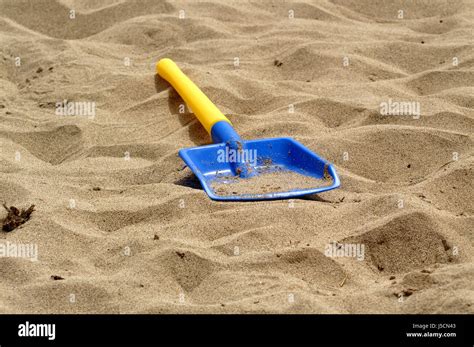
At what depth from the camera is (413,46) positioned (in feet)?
12.9

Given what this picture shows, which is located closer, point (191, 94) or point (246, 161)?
point (246, 161)

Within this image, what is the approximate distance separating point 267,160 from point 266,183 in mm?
193

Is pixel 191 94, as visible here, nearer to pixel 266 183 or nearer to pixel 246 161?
pixel 246 161

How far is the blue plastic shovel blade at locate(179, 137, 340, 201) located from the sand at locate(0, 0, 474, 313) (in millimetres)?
71

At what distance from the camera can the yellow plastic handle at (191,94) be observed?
3.22 meters

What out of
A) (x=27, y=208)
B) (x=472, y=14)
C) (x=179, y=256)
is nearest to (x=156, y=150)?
(x=27, y=208)

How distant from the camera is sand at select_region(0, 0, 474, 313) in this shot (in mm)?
2254

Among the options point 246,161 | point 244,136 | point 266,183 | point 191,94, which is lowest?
point 266,183

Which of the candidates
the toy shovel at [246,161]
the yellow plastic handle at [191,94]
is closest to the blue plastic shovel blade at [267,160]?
the toy shovel at [246,161]

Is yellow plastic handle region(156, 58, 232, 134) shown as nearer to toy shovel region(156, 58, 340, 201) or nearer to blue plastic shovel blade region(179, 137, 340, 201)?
toy shovel region(156, 58, 340, 201)

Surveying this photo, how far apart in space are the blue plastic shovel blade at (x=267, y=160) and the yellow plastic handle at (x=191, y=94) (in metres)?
0.19

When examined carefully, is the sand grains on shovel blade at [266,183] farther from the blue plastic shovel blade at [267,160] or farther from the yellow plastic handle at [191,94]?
the yellow plastic handle at [191,94]

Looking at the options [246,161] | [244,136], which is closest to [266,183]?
[246,161]

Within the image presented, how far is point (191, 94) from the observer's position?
3406 millimetres
